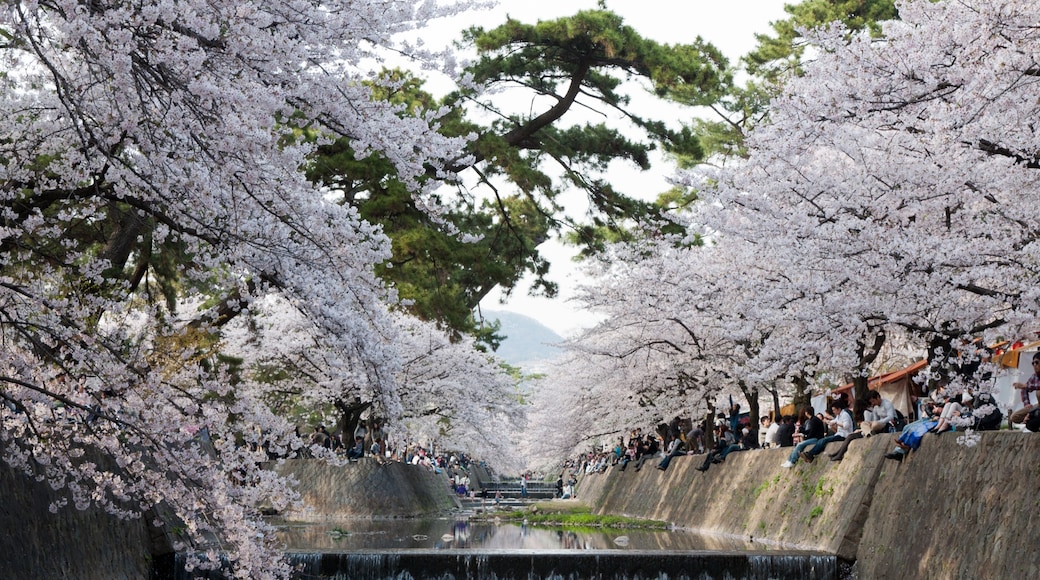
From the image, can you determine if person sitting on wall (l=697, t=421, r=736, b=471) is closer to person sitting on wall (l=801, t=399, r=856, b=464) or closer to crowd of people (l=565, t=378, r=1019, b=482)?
crowd of people (l=565, t=378, r=1019, b=482)

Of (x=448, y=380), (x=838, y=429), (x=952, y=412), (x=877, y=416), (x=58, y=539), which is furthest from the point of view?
(x=448, y=380)

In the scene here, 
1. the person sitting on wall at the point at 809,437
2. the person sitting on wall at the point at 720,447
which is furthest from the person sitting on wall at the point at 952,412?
the person sitting on wall at the point at 720,447

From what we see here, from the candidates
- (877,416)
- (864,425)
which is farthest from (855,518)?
(864,425)

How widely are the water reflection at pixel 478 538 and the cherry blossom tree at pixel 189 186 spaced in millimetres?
7345

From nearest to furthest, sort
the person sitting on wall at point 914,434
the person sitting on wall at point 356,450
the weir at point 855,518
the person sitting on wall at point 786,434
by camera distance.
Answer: the weir at point 855,518 < the person sitting on wall at point 914,434 < the person sitting on wall at point 786,434 < the person sitting on wall at point 356,450

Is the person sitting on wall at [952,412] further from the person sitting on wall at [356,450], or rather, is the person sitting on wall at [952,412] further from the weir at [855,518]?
the person sitting on wall at [356,450]

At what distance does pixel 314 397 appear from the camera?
27141 millimetres

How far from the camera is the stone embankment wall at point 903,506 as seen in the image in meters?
9.19

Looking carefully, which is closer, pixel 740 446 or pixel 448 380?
pixel 740 446

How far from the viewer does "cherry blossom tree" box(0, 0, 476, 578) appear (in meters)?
5.02

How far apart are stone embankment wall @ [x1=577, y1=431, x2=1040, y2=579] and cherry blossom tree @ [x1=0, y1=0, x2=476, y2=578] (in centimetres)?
589

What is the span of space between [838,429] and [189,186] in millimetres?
11318

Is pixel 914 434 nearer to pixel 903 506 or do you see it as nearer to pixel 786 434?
pixel 903 506

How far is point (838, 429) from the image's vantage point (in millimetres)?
14688
